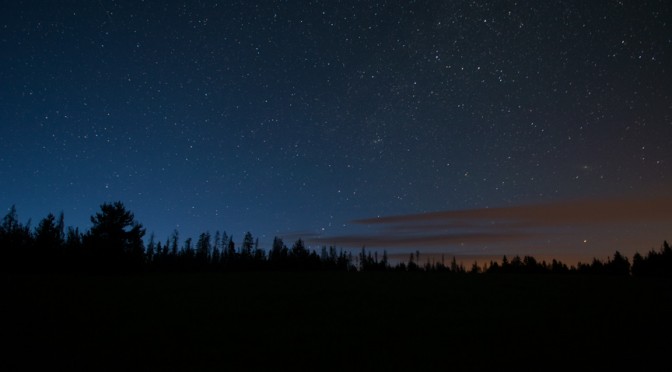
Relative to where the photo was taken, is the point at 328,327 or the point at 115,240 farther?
the point at 115,240

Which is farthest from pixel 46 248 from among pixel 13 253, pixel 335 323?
pixel 335 323

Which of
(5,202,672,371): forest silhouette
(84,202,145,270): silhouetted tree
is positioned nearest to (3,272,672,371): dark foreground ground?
(5,202,672,371): forest silhouette

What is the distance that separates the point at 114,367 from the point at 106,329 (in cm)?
491

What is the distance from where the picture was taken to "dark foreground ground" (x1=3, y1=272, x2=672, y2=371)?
1114 centimetres

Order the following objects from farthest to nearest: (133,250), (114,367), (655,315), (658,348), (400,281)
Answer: (133,250)
(400,281)
(655,315)
(658,348)
(114,367)

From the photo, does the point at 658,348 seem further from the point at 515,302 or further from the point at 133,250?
the point at 133,250

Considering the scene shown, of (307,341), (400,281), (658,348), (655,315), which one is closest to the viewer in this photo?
(658,348)

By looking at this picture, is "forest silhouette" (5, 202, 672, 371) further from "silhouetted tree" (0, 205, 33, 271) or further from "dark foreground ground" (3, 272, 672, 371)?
"silhouetted tree" (0, 205, 33, 271)

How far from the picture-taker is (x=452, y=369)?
34.7 ft

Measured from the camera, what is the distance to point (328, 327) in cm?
1590

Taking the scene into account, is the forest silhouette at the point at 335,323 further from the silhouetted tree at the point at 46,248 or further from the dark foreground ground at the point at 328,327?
the silhouetted tree at the point at 46,248

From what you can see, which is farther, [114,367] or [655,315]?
[655,315]

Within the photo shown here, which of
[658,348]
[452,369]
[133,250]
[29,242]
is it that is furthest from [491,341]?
[29,242]

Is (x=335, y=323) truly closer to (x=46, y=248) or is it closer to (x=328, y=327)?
(x=328, y=327)
